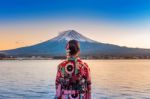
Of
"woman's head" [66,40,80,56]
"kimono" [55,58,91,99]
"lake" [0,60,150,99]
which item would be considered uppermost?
"woman's head" [66,40,80,56]

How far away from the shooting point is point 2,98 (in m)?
13.8

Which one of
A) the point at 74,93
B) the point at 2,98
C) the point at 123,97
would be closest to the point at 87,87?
the point at 74,93

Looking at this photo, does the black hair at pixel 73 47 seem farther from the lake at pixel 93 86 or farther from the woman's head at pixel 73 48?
the lake at pixel 93 86

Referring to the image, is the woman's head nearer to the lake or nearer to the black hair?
the black hair

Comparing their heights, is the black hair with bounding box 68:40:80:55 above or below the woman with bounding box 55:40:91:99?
above

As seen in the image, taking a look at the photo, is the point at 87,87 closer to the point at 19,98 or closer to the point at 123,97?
the point at 19,98

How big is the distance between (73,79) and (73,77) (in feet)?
0.07

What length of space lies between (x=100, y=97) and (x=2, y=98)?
332cm

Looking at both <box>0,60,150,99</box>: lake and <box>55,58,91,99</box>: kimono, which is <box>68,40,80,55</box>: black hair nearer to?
<box>55,58,91,99</box>: kimono

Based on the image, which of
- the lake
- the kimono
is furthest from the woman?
the lake

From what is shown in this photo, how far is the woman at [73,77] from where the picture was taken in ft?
15.1

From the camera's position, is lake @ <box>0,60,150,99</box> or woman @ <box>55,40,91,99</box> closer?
woman @ <box>55,40,91,99</box>

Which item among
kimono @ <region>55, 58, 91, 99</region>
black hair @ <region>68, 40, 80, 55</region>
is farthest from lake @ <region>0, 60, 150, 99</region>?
black hair @ <region>68, 40, 80, 55</region>

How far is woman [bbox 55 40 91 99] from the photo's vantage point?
4.59 metres
